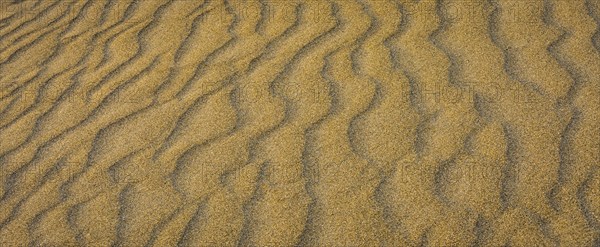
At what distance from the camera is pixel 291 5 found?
13.1ft

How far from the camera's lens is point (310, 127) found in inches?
114

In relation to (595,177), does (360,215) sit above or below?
above

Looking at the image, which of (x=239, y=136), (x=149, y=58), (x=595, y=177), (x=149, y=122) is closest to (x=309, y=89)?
(x=239, y=136)

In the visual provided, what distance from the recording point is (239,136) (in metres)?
2.88

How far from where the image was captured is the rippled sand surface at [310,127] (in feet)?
7.92

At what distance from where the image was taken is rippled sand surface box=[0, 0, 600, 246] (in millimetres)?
2414

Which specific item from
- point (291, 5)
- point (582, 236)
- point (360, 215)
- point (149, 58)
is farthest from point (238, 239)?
point (291, 5)

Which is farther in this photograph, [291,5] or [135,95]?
[291,5]

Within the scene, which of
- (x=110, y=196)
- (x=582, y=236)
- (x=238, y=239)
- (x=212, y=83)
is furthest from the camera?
(x=212, y=83)

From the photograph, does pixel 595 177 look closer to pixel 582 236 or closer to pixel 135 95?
pixel 582 236

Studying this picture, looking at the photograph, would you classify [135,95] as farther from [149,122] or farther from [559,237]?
[559,237]

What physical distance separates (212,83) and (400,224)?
132 centimetres

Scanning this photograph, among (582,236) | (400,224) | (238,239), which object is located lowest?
(582,236)

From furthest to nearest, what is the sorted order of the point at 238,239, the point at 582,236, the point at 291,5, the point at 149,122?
1. the point at 291,5
2. the point at 149,122
3. the point at 238,239
4. the point at 582,236
